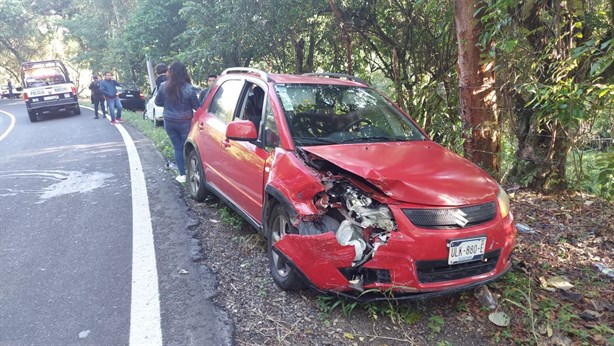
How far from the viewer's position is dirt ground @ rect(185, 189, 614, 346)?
9.67 ft

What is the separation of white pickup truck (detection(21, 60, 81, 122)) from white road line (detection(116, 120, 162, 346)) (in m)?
14.4

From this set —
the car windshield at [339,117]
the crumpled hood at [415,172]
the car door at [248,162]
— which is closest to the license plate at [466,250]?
the crumpled hood at [415,172]

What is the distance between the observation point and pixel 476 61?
5.25 metres

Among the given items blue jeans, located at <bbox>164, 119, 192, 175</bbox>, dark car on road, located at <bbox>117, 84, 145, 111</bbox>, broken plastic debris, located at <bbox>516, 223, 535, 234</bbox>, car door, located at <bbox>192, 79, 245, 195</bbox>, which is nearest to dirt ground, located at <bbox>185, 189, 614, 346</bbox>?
broken plastic debris, located at <bbox>516, 223, 535, 234</bbox>

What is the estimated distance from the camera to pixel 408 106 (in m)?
8.26

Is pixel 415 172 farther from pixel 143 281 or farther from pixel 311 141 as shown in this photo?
pixel 143 281

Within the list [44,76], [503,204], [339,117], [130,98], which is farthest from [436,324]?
[130,98]

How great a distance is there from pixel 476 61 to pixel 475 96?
0.42m

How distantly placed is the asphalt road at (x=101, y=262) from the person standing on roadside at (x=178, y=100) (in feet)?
2.92

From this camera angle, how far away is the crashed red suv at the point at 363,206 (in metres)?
2.90

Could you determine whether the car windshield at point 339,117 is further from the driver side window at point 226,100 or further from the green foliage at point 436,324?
the green foliage at point 436,324

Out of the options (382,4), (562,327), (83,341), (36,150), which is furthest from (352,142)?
(36,150)

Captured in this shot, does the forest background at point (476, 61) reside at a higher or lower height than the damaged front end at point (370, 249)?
higher

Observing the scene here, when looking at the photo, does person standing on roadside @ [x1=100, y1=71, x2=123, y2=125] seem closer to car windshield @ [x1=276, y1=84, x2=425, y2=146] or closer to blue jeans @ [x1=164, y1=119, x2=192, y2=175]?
blue jeans @ [x1=164, y1=119, x2=192, y2=175]
